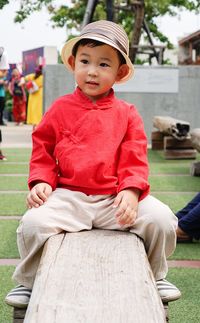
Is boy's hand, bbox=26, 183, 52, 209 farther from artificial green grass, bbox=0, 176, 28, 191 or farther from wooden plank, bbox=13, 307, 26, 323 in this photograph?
artificial green grass, bbox=0, 176, 28, 191

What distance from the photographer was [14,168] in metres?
10.5

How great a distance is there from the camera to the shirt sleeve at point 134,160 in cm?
322

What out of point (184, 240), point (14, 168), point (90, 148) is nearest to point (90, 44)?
point (90, 148)

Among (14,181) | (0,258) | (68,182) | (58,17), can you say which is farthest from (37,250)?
(58,17)

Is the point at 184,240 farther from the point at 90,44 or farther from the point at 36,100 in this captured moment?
the point at 36,100

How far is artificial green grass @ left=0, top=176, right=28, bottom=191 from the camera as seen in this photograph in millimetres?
8516

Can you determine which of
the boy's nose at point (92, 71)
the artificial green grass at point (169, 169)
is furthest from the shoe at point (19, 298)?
the artificial green grass at point (169, 169)

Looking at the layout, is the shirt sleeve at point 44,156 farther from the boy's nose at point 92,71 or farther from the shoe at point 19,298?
the shoe at point 19,298

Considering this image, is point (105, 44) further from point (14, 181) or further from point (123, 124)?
point (14, 181)

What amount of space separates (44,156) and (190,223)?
7.29ft

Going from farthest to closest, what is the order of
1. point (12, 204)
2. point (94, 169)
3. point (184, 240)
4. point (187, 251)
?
point (12, 204) < point (184, 240) < point (187, 251) < point (94, 169)

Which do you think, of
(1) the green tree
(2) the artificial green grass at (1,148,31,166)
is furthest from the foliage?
(2) the artificial green grass at (1,148,31,166)

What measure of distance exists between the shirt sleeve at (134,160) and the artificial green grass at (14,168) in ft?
21.8

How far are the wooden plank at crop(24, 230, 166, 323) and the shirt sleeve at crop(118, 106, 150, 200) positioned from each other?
28cm
